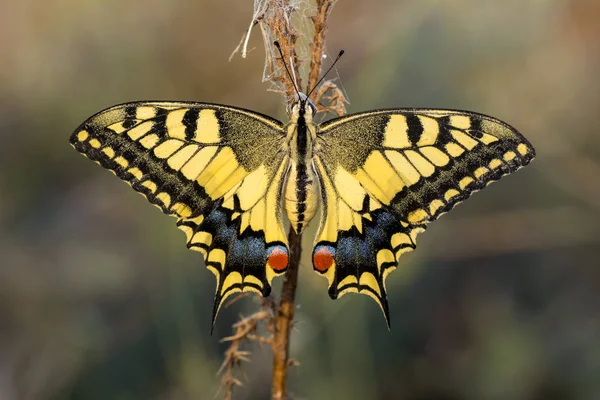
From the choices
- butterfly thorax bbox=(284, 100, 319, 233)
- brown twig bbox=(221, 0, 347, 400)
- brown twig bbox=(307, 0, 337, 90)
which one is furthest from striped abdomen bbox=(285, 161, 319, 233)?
brown twig bbox=(307, 0, 337, 90)

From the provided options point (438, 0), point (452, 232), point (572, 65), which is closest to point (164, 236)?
point (452, 232)

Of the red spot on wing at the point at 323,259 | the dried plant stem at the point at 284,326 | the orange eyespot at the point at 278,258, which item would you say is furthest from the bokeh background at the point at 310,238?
the dried plant stem at the point at 284,326

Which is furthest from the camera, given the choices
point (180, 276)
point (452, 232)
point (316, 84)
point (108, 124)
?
point (452, 232)

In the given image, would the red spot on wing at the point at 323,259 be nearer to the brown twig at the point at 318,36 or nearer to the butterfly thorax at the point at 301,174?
the butterfly thorax at the point at 301,174

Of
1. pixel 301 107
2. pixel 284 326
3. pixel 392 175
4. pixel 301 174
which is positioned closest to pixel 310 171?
pixel 301 174

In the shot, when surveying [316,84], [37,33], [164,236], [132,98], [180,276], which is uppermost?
[37,33]

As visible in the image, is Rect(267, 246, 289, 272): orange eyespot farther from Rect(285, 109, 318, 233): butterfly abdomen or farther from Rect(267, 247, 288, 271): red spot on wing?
Rect(285, 109, 318, 233): butterfly abdomen

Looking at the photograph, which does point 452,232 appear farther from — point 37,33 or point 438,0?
point 37,33

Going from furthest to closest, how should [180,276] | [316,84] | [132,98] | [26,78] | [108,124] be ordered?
[26,78], [132,98], [180,276], [108,124], [316,84]
